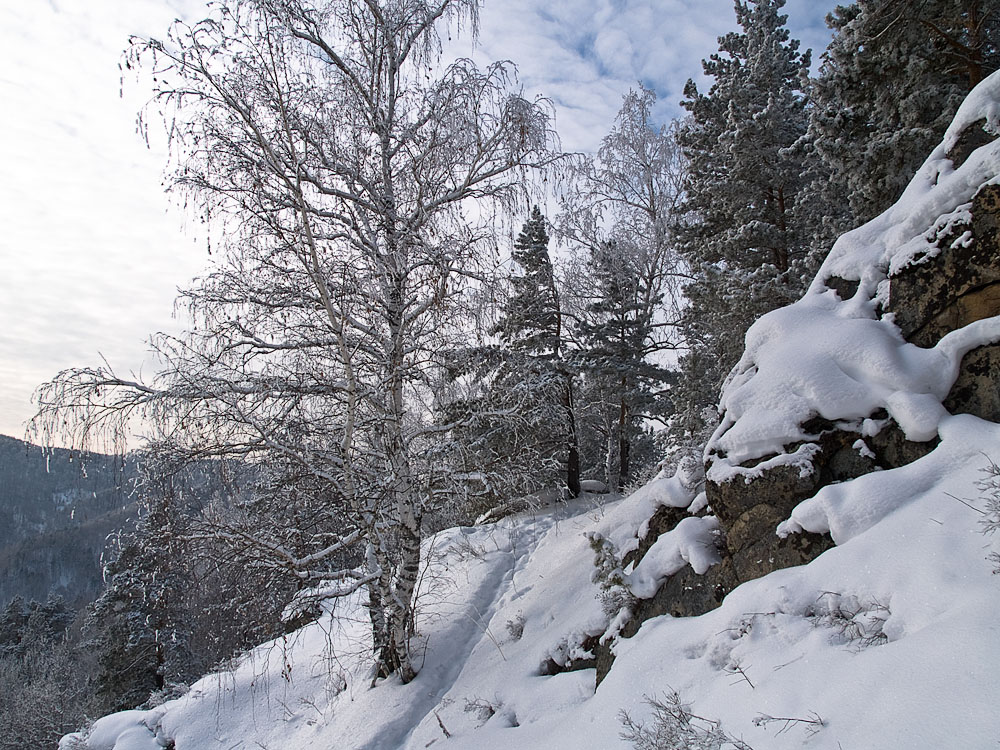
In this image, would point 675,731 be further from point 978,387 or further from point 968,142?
point 968,142

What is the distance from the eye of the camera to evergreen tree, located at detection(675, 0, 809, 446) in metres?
9.80

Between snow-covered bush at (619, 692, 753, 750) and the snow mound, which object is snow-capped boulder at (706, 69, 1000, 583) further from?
snow-covered bush at (619, 692, 753, 750)

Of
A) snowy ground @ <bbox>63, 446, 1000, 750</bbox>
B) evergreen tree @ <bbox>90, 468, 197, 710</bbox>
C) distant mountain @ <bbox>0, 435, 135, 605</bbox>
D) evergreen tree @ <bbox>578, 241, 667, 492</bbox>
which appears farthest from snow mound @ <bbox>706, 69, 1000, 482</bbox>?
evergreen tree @ <bbox>90, 468, 197, 710</bbox>

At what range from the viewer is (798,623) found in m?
3.23

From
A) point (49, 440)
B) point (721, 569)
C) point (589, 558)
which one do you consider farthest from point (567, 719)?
point (49, 440)

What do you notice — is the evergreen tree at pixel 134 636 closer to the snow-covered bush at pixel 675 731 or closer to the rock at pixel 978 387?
the snow-covered bush at pixel 675 731

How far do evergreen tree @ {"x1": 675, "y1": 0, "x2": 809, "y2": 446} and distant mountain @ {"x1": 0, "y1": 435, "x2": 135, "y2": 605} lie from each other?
8.70 metres

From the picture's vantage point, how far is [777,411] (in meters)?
4.46

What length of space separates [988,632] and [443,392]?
5.47 metres

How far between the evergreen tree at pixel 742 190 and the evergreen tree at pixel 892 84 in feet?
2.96

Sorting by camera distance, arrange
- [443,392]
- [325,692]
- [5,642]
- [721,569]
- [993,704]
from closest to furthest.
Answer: [993,704] → [721,569] → [443,392] → [325,692] → [5,642]

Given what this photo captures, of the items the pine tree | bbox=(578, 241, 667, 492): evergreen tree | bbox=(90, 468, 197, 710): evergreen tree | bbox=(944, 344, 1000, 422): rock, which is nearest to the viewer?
bbox=(944, 344, 1000, 422): rock

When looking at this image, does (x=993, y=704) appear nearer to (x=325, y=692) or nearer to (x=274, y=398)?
(x=274, y=398)

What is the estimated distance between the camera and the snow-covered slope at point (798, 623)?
2.35 metres
